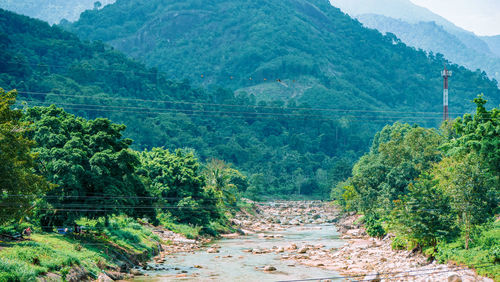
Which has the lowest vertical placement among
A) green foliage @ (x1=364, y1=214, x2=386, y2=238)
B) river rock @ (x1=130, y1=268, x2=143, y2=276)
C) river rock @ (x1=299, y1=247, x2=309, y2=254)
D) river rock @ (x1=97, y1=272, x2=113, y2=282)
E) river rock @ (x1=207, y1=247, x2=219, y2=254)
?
river rock @ (x1=207, y1=247, x2=219, y2=254)

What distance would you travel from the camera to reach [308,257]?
54281mm

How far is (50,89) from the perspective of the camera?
537ft

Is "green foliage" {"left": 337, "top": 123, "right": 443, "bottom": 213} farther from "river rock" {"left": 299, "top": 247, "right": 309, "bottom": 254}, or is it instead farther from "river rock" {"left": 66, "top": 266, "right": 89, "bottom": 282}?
"river rock" {"left": 66, "top": 266, "right": 89, "bottom": 282}

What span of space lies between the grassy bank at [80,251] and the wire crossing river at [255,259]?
282cm

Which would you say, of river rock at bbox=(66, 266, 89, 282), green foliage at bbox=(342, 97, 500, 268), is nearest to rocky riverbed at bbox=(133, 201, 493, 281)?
green foliage at bbox=(342, 97, 500, 268)

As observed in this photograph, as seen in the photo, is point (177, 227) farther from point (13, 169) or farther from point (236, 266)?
point (13, 169)

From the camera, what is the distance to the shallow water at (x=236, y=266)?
4291 cm

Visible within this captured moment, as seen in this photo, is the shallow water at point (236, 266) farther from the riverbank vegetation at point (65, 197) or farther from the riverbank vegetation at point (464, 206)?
the riverbank vegetation at point (464, 206)

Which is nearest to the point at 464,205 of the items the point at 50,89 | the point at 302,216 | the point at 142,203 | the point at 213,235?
the point at 142,203

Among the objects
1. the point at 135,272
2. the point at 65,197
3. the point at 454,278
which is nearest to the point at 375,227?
the point at 454,278

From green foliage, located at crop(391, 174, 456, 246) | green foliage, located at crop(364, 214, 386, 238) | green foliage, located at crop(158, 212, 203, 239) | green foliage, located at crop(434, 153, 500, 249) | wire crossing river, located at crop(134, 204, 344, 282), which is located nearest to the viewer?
green foliage, located at crop(434, 153, 500, 249)

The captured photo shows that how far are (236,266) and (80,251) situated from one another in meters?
14.8

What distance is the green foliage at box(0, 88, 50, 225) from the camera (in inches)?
1241

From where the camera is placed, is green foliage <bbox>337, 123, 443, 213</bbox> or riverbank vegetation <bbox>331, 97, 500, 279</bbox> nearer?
riverbank vegetation <bbox>331, 97, 500, 279</bbox>
